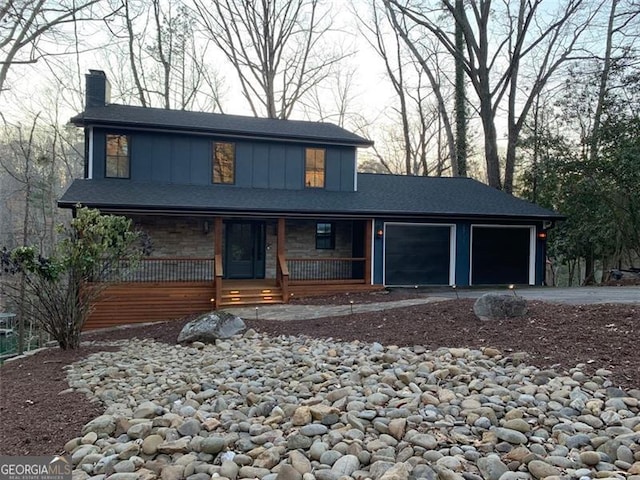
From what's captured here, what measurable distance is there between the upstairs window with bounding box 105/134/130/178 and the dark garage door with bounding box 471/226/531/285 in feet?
32.4

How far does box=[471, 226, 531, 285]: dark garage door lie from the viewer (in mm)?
13500

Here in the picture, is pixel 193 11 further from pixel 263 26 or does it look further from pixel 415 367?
pixel 415 367

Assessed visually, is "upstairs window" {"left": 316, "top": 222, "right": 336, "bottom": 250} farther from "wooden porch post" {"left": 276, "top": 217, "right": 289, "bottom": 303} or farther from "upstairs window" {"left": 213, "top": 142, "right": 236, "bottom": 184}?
"upstairs window" {"left": 213, "top": 142, "right": 236, "bottom": 184}

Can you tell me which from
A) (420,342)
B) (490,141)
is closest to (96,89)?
(420,342)

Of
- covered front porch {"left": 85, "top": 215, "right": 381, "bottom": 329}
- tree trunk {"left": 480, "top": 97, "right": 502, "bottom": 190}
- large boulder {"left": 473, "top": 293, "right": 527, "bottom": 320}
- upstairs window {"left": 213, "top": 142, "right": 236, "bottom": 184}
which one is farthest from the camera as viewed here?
tree trunk {"left": 480, "top": 97, "right": 502, "bottom": 190}

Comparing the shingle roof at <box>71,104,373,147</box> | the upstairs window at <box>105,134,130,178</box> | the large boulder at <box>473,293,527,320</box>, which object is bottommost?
the large boulder at <box>473,293,527,320</box>

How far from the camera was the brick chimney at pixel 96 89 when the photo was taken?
12984 mm

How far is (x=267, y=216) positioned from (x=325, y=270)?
2536 millimetres

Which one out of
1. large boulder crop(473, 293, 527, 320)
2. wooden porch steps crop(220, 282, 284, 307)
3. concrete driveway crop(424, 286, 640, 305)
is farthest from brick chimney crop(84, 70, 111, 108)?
large boulder crop(473, 293, 527, 320)

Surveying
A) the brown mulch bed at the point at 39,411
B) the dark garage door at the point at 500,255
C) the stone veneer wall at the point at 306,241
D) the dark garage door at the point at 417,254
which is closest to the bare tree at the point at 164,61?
the stone veneer wall at the point at 306,241

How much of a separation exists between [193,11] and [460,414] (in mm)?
20548

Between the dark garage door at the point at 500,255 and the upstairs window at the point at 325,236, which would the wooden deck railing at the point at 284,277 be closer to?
the upstairs window at the point at 325,236

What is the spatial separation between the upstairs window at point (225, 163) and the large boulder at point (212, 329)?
5.86m

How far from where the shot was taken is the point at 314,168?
13500 mm
